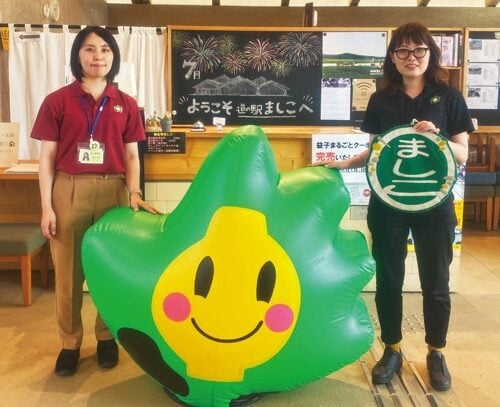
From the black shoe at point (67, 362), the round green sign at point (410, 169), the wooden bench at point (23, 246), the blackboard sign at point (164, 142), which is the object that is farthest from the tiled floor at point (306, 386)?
the blackboard sign at point (164, 142)

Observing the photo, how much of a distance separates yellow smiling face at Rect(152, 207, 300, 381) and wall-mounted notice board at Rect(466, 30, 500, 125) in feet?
14.8

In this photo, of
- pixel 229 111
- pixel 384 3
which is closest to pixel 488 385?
pixel 229 111

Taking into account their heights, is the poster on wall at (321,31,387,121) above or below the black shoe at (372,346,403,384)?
above

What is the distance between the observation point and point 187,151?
133 inches

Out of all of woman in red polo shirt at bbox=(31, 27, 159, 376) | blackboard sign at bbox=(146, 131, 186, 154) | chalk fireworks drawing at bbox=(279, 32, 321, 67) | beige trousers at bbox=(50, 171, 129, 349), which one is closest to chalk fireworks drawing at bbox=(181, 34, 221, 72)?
chalk fireworks drawing at bbox=(279, 32, 321, 67)

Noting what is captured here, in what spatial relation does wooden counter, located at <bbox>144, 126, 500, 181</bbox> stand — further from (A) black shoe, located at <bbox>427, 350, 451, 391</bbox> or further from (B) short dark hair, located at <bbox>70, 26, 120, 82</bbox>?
(A) black shoe, located at <bbox>427, 350, 451, 391</bbox>

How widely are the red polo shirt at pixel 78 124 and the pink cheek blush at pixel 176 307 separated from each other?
27.3 inches

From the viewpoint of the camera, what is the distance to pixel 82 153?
227cm

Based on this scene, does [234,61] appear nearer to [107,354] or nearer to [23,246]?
[23,246]

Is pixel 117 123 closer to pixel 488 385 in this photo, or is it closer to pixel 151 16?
pixel 488 385

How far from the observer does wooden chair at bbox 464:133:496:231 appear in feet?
18.4

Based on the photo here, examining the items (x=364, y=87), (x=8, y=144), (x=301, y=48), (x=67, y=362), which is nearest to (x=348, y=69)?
(x=364, y=87)

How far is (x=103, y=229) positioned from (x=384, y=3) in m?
8.03

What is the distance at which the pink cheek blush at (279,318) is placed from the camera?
1889 millimetres
